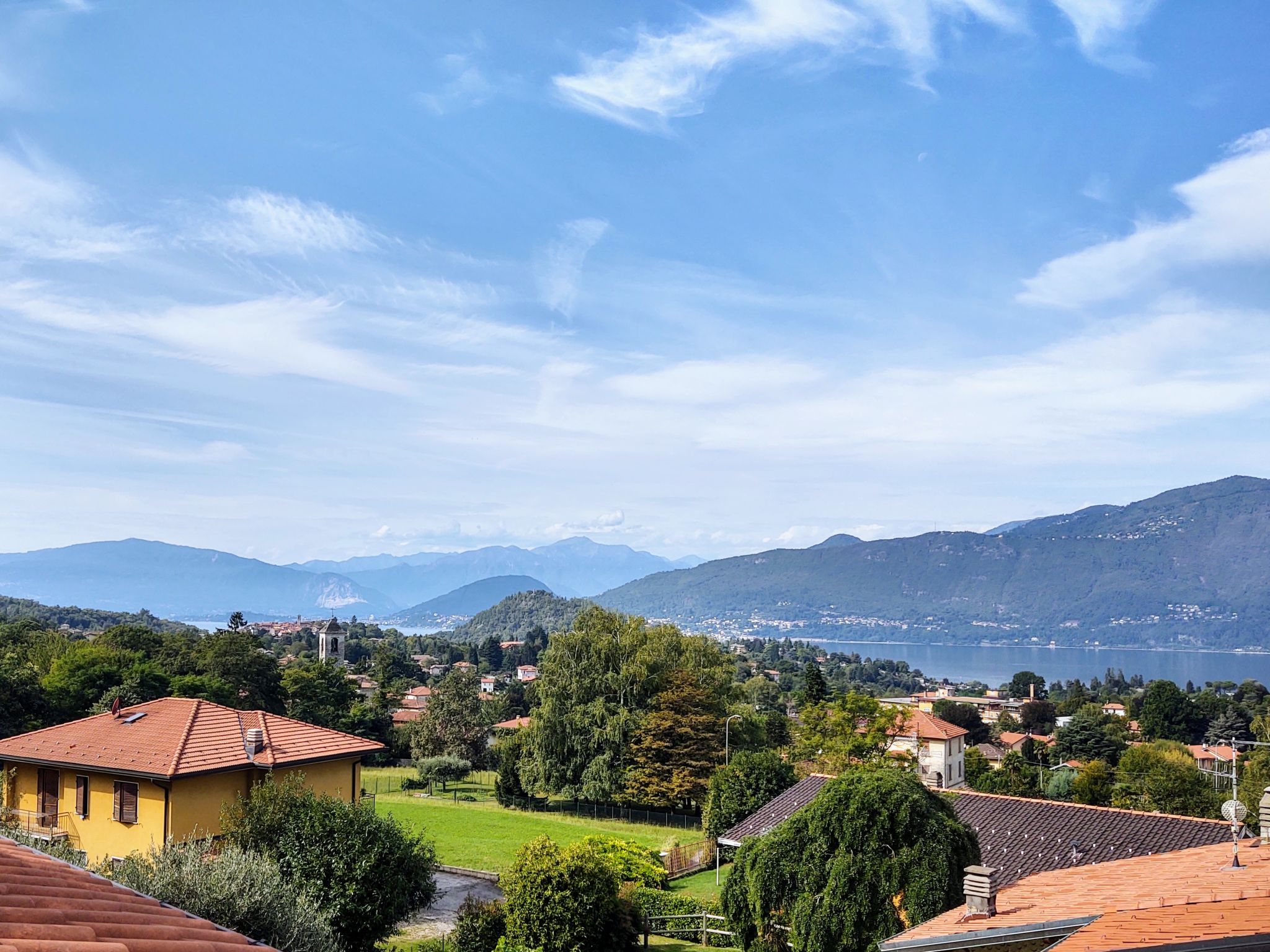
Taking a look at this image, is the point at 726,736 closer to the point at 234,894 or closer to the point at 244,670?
the point at 244,670

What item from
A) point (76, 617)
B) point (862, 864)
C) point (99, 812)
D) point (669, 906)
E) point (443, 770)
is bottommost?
point (443, 770)

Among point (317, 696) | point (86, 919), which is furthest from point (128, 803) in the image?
point (317, 696)

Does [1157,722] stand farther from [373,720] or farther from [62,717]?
[62,717]

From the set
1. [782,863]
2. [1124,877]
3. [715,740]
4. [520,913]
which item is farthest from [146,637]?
[1124,877]

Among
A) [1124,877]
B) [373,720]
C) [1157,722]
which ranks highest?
[1124,877]

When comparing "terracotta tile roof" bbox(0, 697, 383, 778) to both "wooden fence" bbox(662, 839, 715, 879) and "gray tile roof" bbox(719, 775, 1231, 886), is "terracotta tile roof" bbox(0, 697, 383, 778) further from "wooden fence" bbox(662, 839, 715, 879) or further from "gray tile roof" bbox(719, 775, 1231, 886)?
"wooden fence" bbox(662, 839, 715, 879)

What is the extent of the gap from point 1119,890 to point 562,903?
1010cm

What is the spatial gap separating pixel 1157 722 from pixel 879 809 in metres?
80.1

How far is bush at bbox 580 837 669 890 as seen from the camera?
23781mm

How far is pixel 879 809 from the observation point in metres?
14.8

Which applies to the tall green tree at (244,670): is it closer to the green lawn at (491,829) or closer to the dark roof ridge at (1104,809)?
the green lawn at (491,829)

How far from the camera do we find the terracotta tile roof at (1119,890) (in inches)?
316

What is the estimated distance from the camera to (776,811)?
83.8 ft

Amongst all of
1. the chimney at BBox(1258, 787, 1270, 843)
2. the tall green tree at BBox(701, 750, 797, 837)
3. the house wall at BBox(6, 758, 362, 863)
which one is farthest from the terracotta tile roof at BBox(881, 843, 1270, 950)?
the tall green tree at BBox(701, 750, 797, 837)
